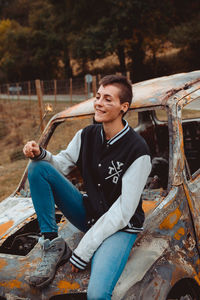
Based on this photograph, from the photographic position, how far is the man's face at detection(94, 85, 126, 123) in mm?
2240

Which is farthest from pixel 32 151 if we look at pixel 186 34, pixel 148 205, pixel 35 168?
pixel 186 34

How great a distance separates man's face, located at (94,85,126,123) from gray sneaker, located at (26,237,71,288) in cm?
89

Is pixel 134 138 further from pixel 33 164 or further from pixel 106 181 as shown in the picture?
pixel 33 164

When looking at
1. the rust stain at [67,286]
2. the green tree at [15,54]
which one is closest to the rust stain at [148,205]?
the rust stain at [67,286]

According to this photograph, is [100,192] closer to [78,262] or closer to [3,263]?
[78,262]

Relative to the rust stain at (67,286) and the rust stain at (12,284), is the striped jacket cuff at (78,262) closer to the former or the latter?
the rust stain at (67,286)

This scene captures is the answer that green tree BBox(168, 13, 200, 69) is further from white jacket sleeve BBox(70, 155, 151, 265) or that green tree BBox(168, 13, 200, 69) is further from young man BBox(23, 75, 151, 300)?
white jacket sleeve BBox(70, 155, 151, 265)

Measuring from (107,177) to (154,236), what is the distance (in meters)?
0.50

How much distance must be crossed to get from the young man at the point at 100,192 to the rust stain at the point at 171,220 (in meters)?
0.17

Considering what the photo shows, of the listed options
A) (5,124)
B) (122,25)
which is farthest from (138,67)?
(5,124)

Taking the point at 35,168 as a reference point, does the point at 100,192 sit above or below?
below

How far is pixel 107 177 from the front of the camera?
7.21 feet

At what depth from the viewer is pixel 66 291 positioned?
1892 millimetres

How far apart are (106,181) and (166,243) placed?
558 millimetres
